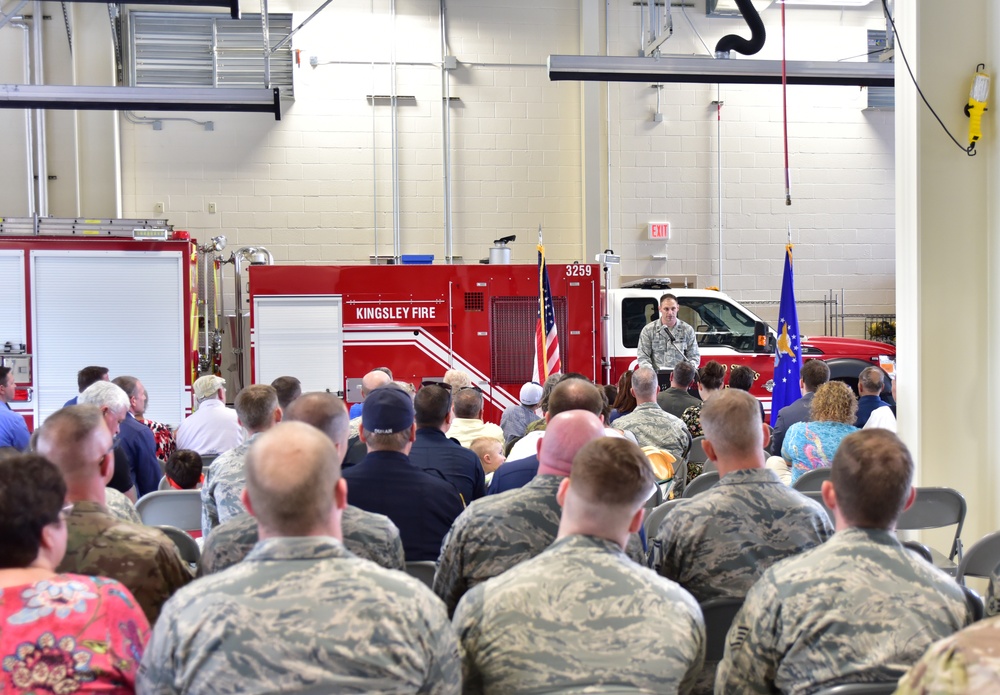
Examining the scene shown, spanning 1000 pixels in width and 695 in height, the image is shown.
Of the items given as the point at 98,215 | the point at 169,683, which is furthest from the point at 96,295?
the point at 169,683

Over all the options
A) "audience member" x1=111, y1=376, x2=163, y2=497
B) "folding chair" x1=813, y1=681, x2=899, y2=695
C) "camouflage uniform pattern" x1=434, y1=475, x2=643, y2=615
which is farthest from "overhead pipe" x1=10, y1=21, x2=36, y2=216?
"folding chair" x1=813, y1=681, x2=899, y2=695

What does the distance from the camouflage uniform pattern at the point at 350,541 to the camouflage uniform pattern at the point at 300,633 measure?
975mm

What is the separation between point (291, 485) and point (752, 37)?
30.6ft

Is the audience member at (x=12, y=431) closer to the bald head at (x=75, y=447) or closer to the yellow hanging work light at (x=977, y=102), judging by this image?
the bald head at (x=75, y=447)

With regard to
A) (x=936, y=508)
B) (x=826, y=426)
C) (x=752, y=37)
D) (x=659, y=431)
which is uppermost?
(x=752, y=37)

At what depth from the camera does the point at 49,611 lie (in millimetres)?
2135

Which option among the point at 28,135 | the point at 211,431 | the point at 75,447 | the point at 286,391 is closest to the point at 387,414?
the point at 75,447

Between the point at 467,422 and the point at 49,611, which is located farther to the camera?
the point at 467,422

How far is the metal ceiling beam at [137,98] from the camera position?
1027cm

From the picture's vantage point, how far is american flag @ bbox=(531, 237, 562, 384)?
10461mm

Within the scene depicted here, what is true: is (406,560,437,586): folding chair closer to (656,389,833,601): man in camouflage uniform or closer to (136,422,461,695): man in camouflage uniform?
(656,389,833,601): man in camouflage uniform

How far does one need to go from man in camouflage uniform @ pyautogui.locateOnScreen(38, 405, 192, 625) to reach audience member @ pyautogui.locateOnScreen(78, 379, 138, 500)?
8.74ft

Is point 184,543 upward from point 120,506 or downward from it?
downward

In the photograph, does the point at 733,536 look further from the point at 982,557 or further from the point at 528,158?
the point at 528,158
